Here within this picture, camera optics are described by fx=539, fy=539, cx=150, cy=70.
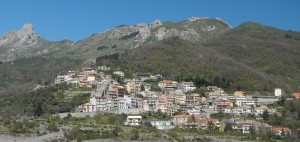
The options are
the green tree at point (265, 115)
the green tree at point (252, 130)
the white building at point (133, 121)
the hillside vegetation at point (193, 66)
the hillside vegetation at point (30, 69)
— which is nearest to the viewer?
the green tree at point (252, 130)

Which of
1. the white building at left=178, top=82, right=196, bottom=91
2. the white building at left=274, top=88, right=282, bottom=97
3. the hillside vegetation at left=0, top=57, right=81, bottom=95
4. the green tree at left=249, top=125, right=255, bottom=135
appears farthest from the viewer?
the hillside vegetation at left=0, top=57, right=81, bottom=95

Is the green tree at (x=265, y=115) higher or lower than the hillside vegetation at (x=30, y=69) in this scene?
lower

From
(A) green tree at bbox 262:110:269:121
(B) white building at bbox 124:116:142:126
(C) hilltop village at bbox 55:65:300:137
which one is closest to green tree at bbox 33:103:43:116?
(C) hilltop village at bbox 55:65:300:137

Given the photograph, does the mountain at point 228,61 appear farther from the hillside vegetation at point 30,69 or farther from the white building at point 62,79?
the white building at point 62,79

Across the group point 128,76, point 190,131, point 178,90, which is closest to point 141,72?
point 128,76

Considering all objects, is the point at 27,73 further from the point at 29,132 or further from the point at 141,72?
the point at 29,132

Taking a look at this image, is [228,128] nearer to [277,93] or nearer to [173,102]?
[173,102]

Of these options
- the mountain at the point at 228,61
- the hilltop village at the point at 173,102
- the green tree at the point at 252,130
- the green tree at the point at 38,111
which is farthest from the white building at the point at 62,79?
the green tree at the point at 252,130

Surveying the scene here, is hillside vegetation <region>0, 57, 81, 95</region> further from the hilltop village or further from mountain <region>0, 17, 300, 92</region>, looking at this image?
the hilltop village
